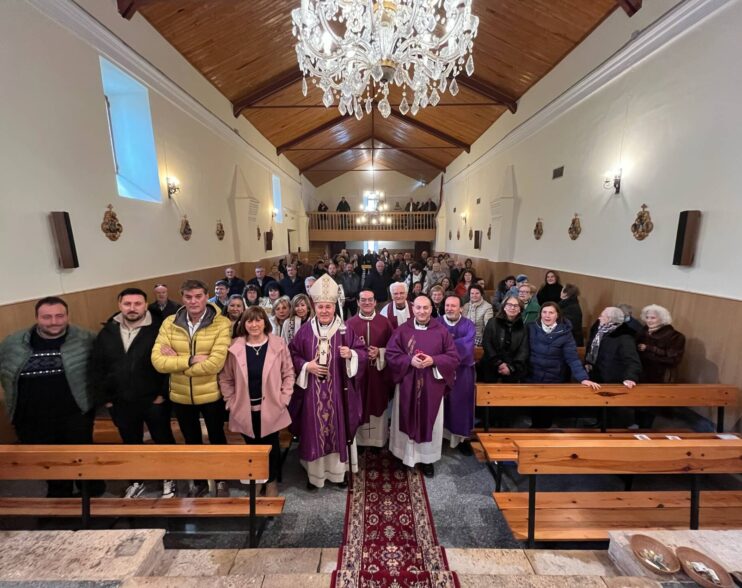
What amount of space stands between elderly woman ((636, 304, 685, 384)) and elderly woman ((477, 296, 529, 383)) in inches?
50.5

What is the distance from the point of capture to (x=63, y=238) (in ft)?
13.1

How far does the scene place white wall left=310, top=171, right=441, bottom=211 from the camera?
2212 centimetres

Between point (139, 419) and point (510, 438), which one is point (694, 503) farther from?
point (139, 419)

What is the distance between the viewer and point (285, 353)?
116 inches

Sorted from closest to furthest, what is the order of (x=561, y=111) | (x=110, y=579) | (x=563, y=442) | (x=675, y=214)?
(x=110, y=579), (x=563, y=442), (x=675, y=214), (x=561, y=111)

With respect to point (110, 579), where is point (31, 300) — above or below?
above

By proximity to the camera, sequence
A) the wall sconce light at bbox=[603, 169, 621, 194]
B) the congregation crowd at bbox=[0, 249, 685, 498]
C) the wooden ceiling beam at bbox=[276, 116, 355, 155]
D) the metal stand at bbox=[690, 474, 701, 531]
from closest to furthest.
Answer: the metal stand at bbox=[690, 474, 701, 531]
the congregation crowd at bbox=[0, 249, 685, 498]
the wall sconce light at bbox=[603, 169, 621, 194]
the wooden ceiling beam at bbox=[276, 116, 355, 155]

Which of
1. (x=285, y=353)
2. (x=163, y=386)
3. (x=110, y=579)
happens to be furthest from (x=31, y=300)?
(x=110, y=579)

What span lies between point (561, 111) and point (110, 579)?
869cm

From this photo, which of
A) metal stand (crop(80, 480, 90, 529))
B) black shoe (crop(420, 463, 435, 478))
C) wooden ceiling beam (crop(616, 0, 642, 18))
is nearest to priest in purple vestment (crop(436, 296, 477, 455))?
black shoe (crop(420, 463, 435, 478))

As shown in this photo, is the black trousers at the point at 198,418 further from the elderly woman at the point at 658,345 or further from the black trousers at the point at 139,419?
the elderly woman at the point at 658,345

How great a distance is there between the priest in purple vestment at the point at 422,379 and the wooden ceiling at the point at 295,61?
518 cm

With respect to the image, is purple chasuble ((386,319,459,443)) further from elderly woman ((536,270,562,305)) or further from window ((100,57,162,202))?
window ((100,57,162,202))

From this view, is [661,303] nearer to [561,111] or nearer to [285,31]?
[561,111]
